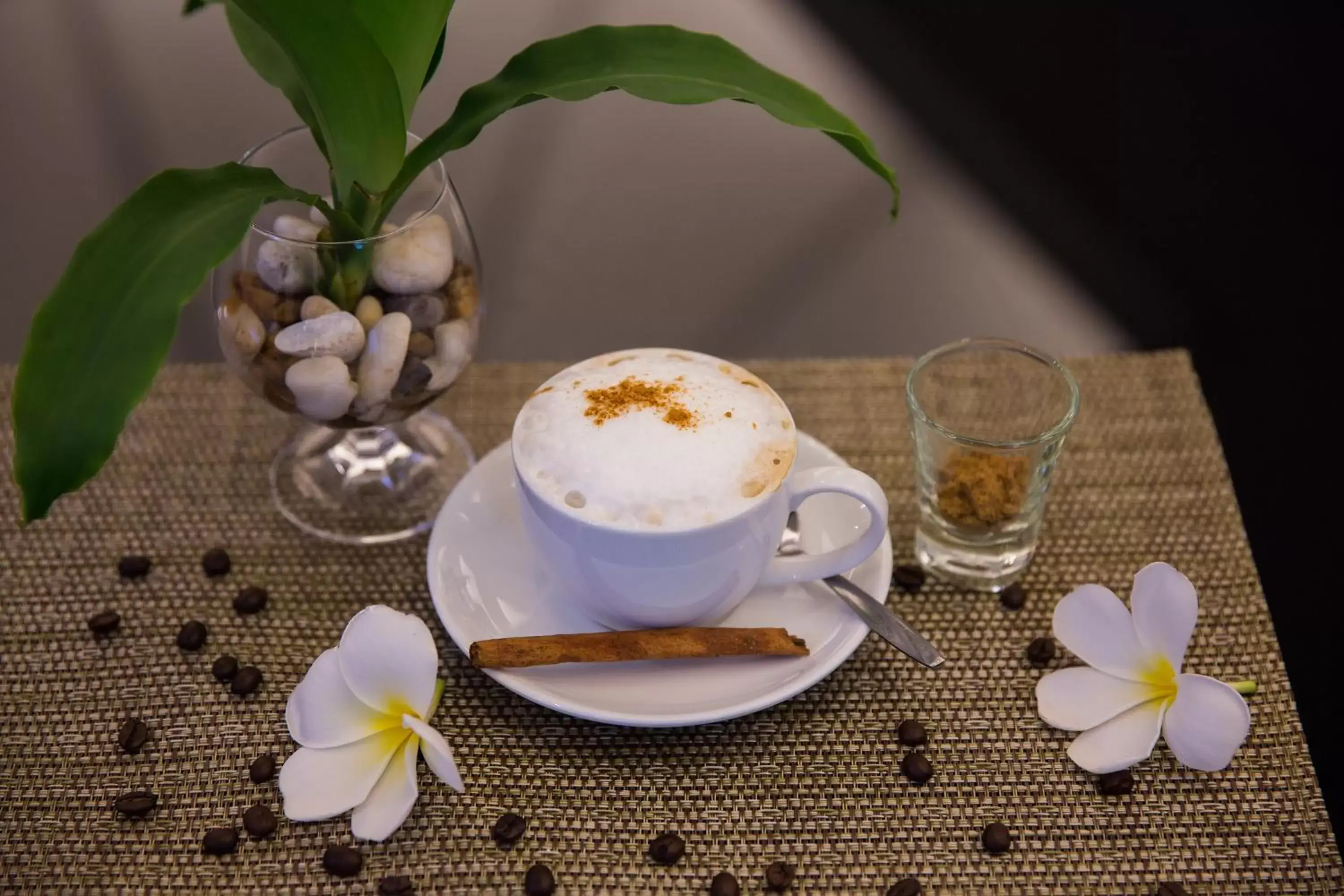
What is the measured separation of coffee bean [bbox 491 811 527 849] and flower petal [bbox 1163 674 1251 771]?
409 mm

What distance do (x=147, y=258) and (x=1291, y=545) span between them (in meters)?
0.97

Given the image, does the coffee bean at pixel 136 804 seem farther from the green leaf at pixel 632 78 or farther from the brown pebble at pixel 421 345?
the green leaf at pixel 632 78

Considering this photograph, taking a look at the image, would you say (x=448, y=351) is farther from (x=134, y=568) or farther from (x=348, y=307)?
(x=134, y=568)

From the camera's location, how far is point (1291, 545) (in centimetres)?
113

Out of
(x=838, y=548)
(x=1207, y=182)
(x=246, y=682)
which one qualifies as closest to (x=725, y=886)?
(x=838, y=548)

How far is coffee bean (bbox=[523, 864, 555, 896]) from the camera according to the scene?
0.73m

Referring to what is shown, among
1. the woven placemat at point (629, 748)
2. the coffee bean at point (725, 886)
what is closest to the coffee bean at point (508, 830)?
the woven placemat at point (629, 748)

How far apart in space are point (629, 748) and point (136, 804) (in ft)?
1.00

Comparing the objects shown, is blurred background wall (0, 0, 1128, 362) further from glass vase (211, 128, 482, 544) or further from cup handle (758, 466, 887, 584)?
cup handle (758, 466, 887, 584)

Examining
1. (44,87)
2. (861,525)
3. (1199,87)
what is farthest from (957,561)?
(44,87)

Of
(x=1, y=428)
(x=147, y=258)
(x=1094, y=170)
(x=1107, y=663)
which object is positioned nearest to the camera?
(x=147, y=258)

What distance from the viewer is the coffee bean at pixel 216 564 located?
3.07ft

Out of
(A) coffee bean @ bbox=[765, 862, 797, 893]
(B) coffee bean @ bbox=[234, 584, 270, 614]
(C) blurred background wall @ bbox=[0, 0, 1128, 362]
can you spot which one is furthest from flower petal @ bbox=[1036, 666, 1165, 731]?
(B) coffee bean @ bbox=[234, 584, 270, 614]

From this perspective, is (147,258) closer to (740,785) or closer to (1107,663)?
(740,785)
